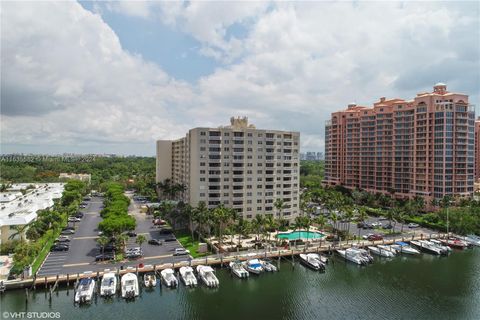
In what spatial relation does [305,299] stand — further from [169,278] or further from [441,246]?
[441,246]

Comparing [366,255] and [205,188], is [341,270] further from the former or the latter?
[205,188]

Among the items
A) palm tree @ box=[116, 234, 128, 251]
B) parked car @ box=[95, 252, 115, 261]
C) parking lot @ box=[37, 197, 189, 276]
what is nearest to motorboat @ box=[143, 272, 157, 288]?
parking lot @ box=[37, 197, 189, 276]

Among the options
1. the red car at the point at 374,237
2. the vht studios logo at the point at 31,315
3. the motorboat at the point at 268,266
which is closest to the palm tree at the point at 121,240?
the vht studios logo at the point at 31,315

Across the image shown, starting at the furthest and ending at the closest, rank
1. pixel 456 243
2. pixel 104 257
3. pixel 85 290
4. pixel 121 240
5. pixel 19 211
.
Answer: pixel 19 211, pixel 456 243, pixel 121 240, pixel 104 257, pixel 85 290

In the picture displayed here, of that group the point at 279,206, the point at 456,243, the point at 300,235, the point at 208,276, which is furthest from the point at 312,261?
the point at 456,243

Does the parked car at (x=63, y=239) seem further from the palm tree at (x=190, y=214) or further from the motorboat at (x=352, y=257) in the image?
the motorboat at (x=352, y=257)

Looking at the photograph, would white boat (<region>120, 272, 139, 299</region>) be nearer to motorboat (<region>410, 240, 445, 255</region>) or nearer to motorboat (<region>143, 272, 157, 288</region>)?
motorboat (<region>143, 272, 157, 288</region>)

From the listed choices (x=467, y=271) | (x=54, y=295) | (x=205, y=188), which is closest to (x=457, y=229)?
(x=467, y=271)
